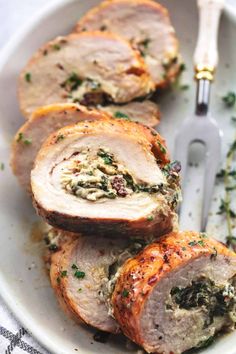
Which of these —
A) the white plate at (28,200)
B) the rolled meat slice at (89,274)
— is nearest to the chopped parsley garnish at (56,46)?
the white plate at (28,200)

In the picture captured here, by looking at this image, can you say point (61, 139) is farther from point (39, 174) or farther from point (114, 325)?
point (114, 325)

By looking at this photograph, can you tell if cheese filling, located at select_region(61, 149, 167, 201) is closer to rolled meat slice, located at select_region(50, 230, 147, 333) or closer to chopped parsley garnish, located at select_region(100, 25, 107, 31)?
rolled meat slice, located at select_region(50, 230, 147, 333)

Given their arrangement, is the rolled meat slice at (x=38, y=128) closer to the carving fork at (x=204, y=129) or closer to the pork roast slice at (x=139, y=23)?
the carving fork at (x=204, y=129)

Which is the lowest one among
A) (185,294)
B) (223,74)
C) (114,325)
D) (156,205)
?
(114,325)

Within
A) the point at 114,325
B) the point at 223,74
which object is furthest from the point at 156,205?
the point at 223,74

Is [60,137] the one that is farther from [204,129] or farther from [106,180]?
[204,129]

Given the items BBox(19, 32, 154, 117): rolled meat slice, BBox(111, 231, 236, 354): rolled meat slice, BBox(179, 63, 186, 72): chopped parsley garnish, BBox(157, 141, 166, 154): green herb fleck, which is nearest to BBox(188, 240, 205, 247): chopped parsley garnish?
BBox(111, 231, 236, 354): rolled meat slice
